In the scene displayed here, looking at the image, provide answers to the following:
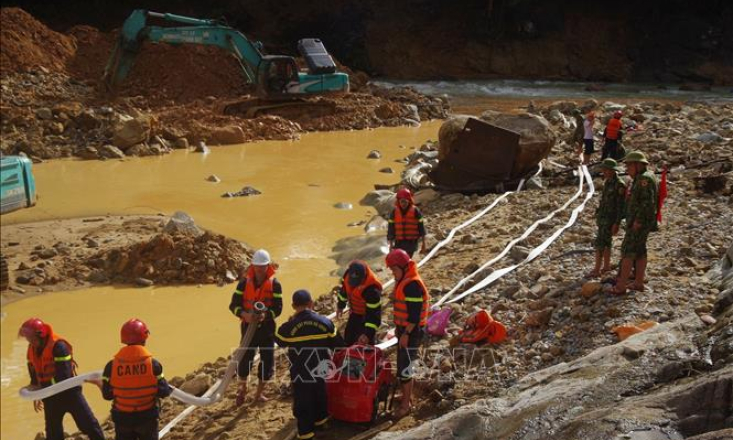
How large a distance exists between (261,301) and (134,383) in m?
1.43

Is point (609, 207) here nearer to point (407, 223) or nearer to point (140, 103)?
point (407, 223)

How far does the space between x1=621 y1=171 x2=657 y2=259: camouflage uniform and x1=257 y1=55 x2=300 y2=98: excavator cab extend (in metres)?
17.0

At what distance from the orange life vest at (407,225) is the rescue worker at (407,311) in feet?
8.43

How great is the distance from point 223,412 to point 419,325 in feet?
6.93

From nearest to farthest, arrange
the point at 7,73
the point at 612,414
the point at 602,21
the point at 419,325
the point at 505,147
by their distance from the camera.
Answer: the point at 612,414
the point at 419,325
the point at 505,147
the point at 7,73
the point at 602,21

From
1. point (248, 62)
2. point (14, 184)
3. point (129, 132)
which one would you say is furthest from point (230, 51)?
point (14, 184)

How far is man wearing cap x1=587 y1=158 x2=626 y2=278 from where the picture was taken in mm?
7176

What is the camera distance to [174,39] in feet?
71.7

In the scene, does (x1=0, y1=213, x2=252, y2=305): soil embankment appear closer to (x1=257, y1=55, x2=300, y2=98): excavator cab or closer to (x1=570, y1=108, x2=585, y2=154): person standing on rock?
(x1=570, y1=108, x2=585, y2=154): person standing on rock

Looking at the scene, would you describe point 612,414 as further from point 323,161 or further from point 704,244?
point 323,161

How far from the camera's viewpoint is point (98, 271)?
10781 millimetres

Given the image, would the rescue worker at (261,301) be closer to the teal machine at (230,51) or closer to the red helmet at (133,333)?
the red helmet at (133,333)

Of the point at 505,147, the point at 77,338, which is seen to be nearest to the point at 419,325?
the point at 77,338

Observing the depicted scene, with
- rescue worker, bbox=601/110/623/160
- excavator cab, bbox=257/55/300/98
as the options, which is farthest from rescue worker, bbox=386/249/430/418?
excavator cab, bbox=257/55/300/98
